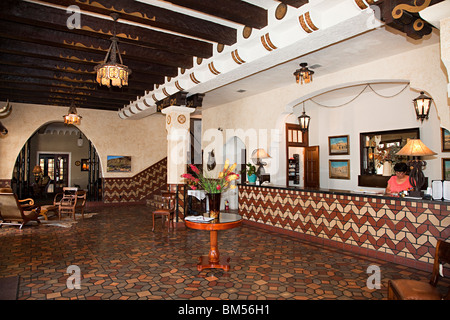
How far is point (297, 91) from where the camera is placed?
25.0 ft

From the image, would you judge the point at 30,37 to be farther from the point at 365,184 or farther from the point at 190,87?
the point at 365,184

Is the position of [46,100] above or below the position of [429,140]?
above

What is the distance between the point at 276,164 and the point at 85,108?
7.87 meters

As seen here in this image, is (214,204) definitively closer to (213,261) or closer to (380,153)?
(213,261)

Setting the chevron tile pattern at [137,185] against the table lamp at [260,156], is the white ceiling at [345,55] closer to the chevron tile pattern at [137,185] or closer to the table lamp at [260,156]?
the table lamp at [260,156]

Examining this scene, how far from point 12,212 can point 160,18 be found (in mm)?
6225

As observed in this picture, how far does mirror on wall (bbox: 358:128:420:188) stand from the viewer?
324 inches

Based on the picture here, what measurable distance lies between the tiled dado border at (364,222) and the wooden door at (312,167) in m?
3.92

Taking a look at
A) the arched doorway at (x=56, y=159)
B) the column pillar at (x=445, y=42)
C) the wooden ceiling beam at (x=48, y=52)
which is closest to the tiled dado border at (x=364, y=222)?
the column pillar at (x=445, y=42)

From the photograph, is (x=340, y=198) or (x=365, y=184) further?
(x=365, y=184)
